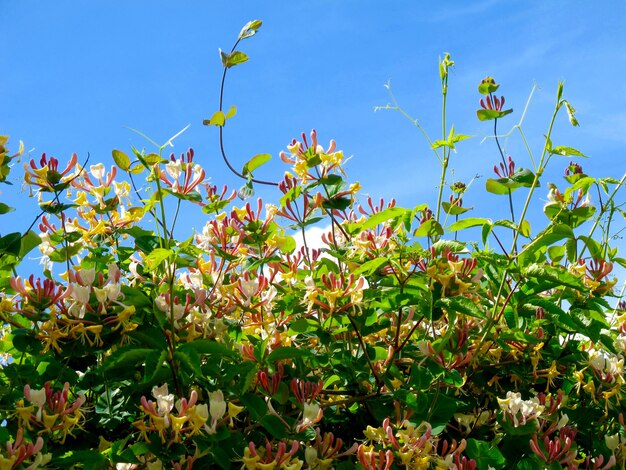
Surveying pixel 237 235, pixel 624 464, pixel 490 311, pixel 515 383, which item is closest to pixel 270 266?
pixel 237 235

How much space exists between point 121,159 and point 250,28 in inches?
30.3

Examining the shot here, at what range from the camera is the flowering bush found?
6.84 ft

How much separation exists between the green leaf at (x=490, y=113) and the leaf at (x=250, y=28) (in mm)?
808

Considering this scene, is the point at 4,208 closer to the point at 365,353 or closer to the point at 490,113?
the point at 365,353

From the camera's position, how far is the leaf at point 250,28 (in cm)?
277

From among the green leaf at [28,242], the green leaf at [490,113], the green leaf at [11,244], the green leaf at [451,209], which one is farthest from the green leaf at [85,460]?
the green leaf at [490,113]

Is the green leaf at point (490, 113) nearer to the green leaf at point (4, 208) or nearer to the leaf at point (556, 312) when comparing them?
the leaf at point (556, 312)

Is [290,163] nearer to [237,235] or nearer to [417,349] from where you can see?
[237,235]

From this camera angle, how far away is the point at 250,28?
2773 millimetres

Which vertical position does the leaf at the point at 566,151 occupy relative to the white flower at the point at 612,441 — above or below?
above

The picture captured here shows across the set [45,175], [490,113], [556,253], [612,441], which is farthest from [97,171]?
[612,441]

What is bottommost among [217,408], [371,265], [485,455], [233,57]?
[485,455]

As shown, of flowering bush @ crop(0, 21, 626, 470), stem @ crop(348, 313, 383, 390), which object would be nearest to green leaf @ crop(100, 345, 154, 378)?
flowering bush @ crop(0, 21, 626, 470)

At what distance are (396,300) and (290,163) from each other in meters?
0.52
